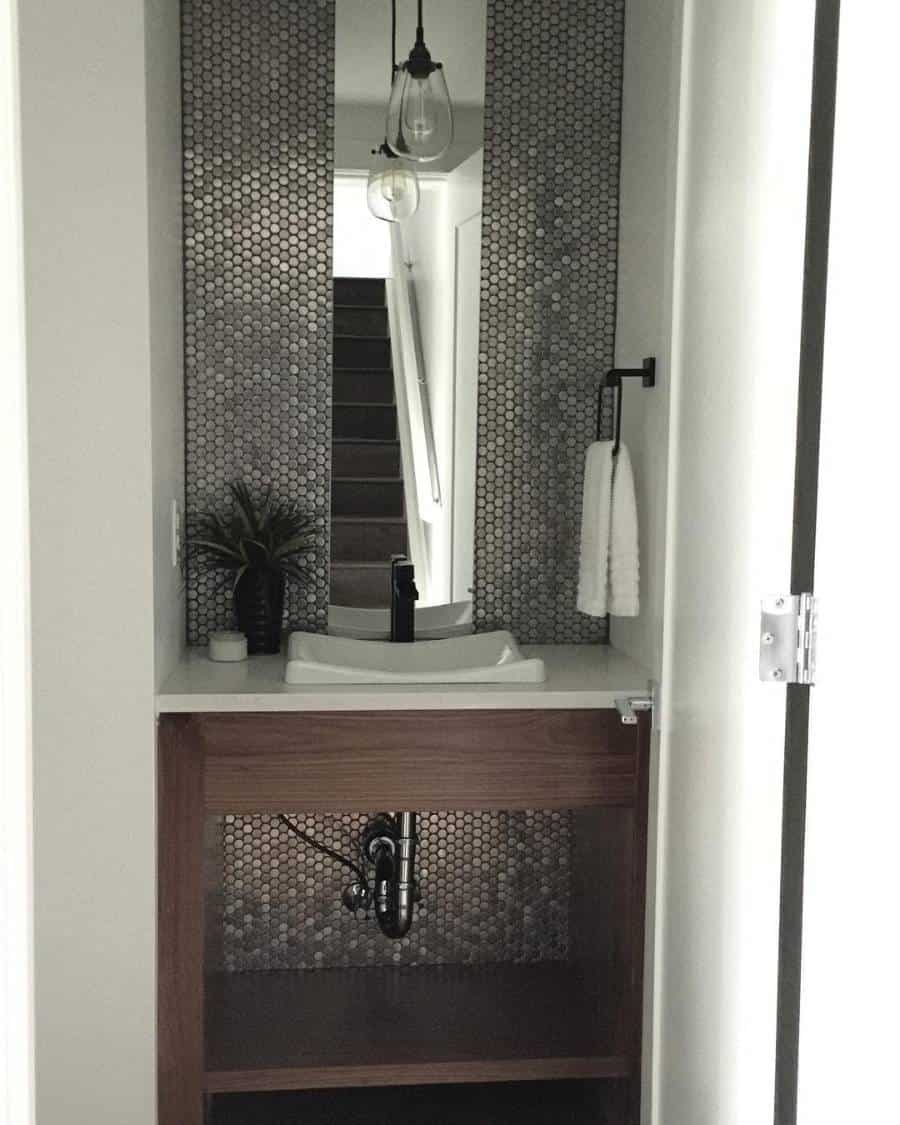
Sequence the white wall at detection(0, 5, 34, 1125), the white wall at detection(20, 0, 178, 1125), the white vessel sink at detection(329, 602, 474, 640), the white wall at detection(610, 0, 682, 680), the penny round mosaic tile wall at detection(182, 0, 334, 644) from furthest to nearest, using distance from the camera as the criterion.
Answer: the white vessel sink at detection(329, 602, 474, 640)
the penny round mosaic tile wall at detection(182, 0, 334, 644)
the white wall at detection(610, 0, 682, 680)
the white wall at detection(20, 0, 178, 1125)
the white wall at detection(0, 5, 34, 1125)

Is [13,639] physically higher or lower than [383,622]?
higher

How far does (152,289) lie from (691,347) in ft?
3.11

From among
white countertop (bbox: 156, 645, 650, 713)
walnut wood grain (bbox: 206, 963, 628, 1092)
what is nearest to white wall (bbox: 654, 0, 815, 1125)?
white countertop (bbox: 156, 645, 650, 713)

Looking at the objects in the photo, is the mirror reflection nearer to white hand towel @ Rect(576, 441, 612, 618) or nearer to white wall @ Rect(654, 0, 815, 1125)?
white hand towel @ Rect(576, 441, 612, 618)

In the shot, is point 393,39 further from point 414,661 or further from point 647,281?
point 414,661

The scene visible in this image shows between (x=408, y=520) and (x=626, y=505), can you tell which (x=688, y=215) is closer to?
(x=626, y=505)

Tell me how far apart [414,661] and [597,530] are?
0.47m

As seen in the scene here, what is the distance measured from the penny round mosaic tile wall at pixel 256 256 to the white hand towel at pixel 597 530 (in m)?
0.61


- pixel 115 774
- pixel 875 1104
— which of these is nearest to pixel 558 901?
pixel 115 774

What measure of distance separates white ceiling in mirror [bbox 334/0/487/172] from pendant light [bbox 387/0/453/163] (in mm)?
67

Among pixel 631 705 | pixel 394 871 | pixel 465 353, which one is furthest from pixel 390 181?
pixel 394 871

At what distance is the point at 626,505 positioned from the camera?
265cm

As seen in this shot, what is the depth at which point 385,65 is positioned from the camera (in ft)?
9.30

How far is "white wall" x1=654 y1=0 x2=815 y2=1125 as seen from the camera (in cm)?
168
